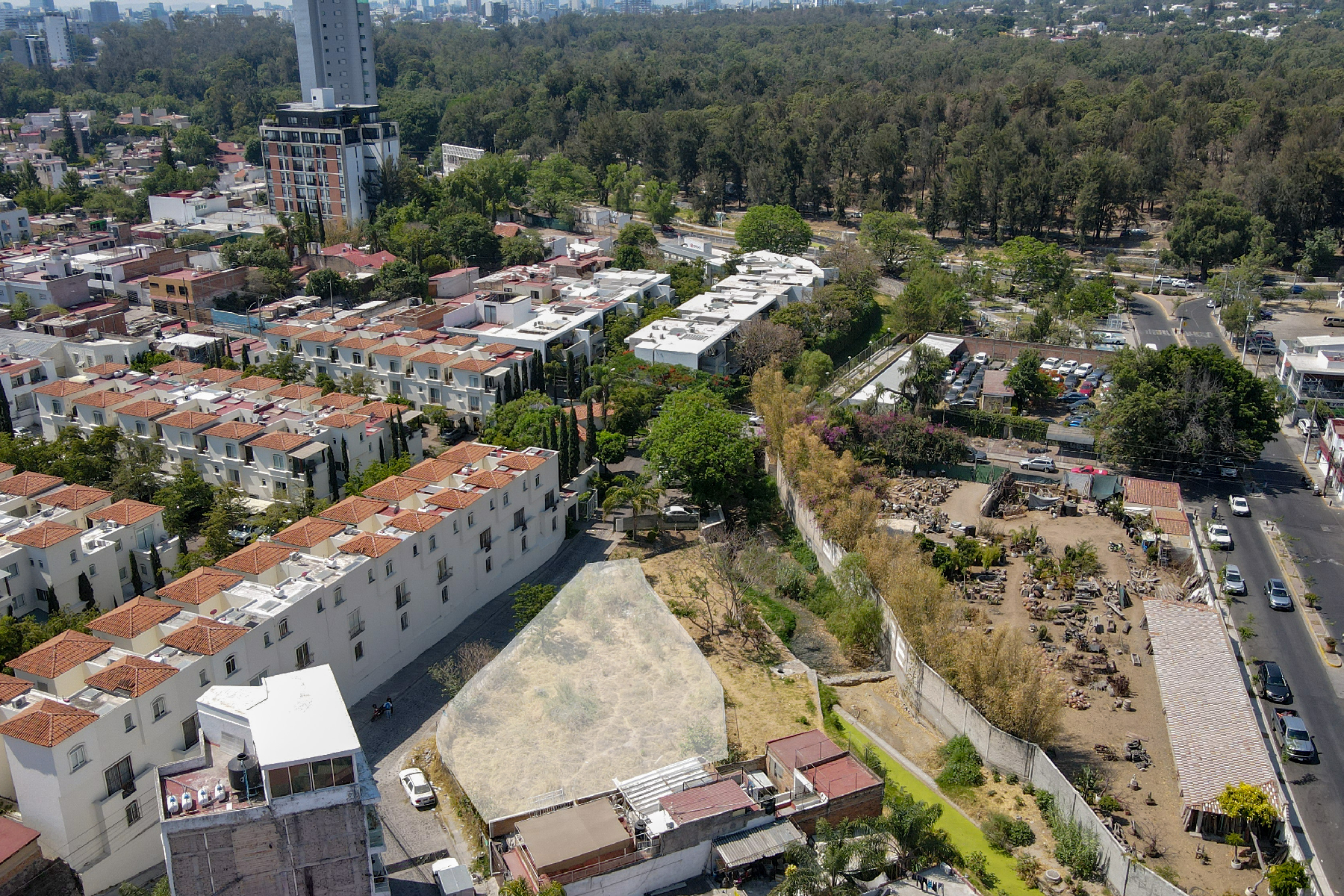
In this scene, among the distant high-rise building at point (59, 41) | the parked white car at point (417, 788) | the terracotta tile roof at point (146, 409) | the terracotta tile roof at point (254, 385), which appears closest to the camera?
the parked white car at point (417, 788)

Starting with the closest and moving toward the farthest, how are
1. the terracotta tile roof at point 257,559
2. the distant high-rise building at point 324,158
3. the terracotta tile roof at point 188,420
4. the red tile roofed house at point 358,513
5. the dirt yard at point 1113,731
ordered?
1. the dirt yard at point 1113,731
2. the terracotta tile roof at point 257,559
3. the red tile roofed house at point 358,513
4. the terracotta tile roof at point 188,420
5. the distant high-rise building at point 324,158

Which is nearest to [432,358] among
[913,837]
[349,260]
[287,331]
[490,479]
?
A: [287,331]

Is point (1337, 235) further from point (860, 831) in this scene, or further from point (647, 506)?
point (860, 831)

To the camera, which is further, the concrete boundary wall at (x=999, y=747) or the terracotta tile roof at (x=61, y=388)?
the terracotta tile roof at (x=61, y=388)

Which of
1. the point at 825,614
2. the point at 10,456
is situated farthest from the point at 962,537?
the point at 10,456

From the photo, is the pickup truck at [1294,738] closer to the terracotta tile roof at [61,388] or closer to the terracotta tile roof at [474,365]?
the terracotta tile roof at [474,365]

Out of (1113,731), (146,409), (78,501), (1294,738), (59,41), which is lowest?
(1113,731)

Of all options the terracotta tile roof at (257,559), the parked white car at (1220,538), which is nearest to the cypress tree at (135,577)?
the terracotta tile roof at (257,559)

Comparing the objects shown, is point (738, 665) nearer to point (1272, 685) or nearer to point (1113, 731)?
point (1113, 731)
